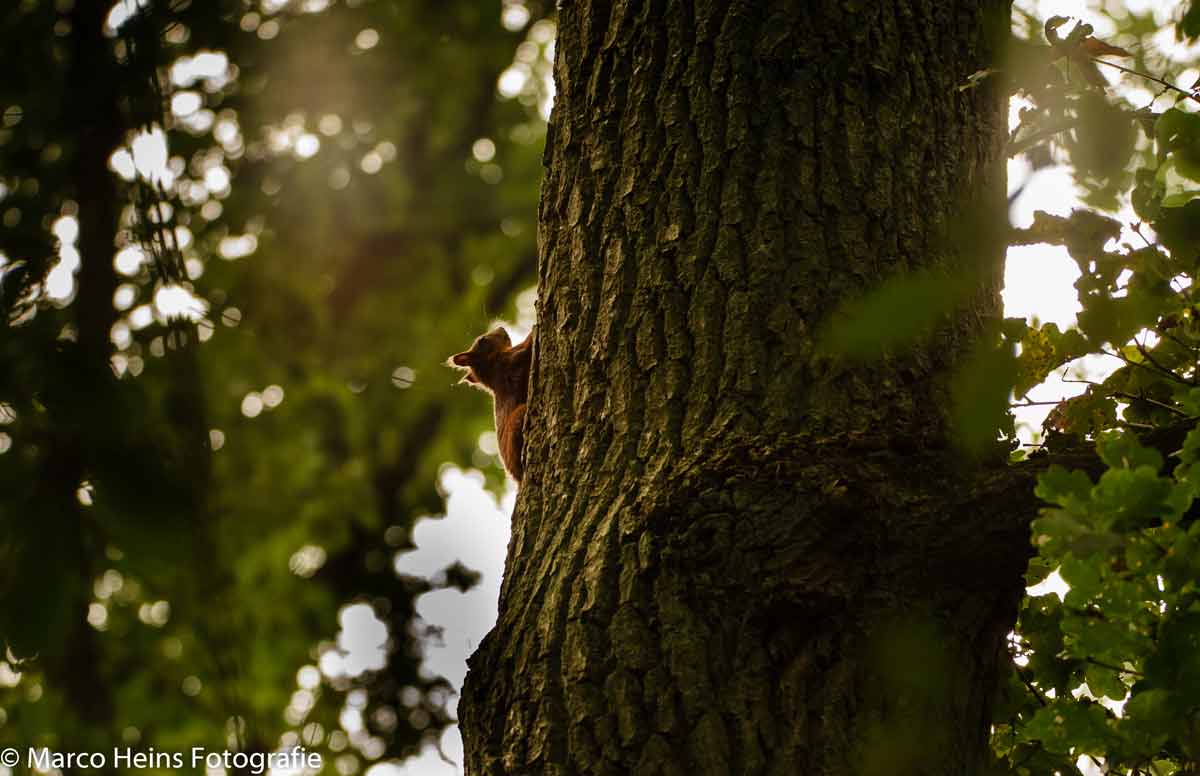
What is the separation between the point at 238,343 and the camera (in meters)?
1.53

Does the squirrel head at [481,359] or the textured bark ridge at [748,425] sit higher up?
the squirrel head at [481,359]

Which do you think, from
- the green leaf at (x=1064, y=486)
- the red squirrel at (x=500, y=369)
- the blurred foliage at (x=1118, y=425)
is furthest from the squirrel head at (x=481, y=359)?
the green leaf at (x=1064, y=486)

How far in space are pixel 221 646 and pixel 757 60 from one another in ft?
4.60

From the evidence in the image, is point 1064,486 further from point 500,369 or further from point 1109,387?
point 500,369

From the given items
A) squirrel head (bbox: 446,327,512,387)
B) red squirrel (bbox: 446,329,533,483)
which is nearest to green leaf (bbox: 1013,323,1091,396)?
red squirrel (bbox: 446,329,533,483)

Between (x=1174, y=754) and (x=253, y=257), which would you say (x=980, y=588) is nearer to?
(x=1174, y=754)

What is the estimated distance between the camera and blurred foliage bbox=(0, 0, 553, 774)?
930 mm

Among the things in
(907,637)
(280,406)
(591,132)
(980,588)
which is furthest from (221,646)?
(280,406)

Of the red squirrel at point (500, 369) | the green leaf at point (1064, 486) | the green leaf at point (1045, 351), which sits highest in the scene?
the red squirrel at point (500, 369)

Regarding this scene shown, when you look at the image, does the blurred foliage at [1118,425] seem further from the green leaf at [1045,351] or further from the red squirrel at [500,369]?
the red squirrel at [500,369]

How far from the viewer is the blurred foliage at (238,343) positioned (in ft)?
3.05

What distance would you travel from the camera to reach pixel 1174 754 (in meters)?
1.50

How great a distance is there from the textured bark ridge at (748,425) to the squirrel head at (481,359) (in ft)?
3.82

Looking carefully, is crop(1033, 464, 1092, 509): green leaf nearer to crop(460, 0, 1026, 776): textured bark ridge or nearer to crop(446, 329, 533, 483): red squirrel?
crop(460, 0, 1026, 776): textured bark ridge
